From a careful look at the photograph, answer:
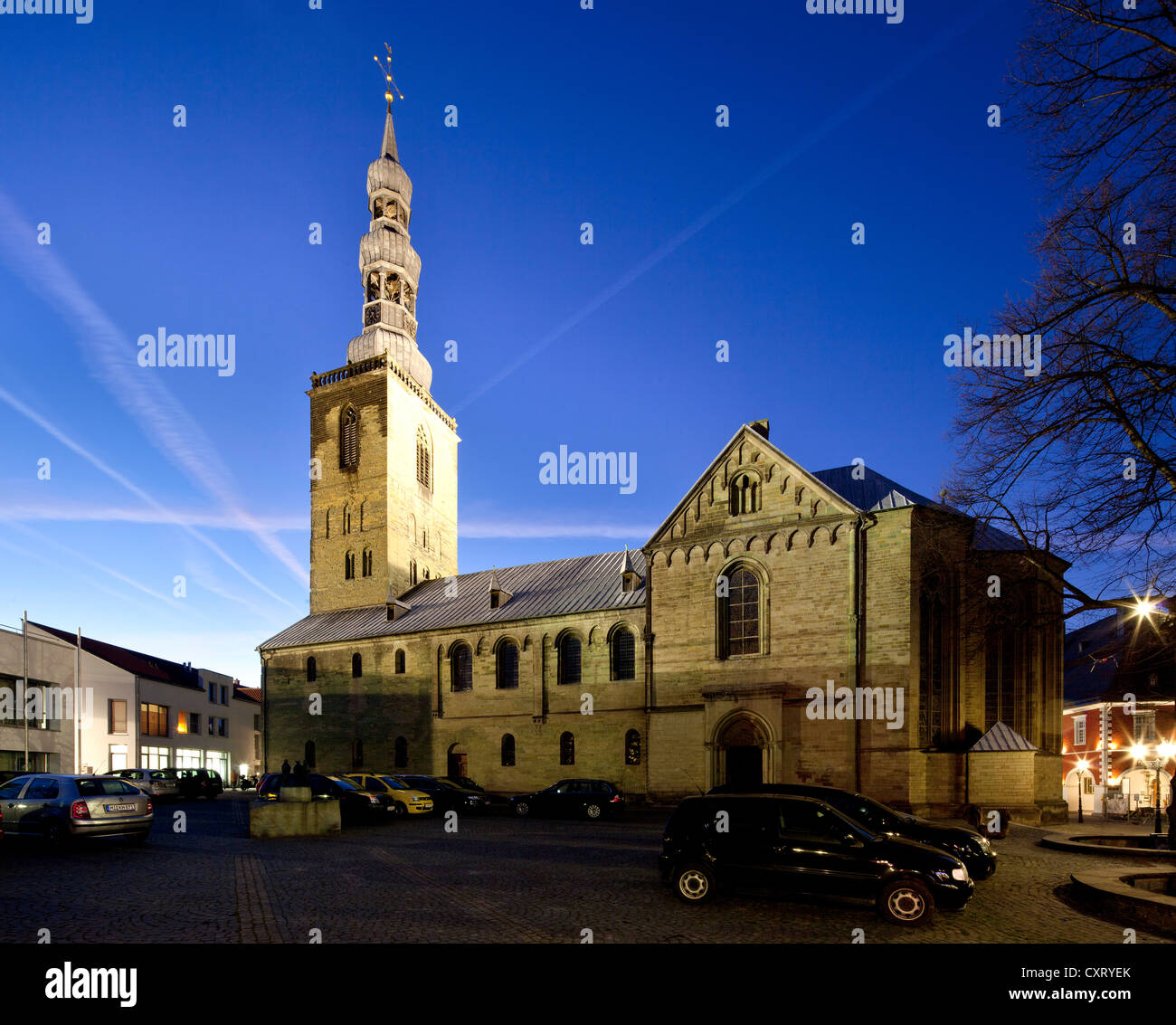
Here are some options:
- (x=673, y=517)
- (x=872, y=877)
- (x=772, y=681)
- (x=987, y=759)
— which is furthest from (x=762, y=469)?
(x=872, y=877)

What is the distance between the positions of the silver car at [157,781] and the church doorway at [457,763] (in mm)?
12360

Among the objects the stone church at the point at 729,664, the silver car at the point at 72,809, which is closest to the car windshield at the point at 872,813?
the stone church at the point at 729,664

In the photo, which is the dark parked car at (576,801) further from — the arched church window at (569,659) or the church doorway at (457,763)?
the church doorway at (457,763)

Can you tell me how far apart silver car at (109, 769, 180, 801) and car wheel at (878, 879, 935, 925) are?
3170cm

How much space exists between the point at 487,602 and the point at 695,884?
33694 mm

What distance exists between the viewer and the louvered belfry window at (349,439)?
179 feet

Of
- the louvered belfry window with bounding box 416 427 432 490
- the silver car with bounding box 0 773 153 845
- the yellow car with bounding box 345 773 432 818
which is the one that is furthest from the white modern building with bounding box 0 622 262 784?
the silver car with bounding box 0 773 153 845

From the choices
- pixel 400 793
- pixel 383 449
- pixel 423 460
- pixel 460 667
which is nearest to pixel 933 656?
pixel 400 793

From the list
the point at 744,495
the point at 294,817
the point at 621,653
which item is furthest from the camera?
the point at 621,653

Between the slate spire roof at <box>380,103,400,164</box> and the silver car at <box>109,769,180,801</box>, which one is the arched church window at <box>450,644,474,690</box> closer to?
the silver car at <box>109,769,180,801</box>

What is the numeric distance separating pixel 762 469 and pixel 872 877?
74.3ft

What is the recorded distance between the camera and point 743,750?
31.3 meters

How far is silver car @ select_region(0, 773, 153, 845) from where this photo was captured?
697 inches

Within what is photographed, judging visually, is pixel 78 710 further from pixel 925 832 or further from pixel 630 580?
pixel 925 832
